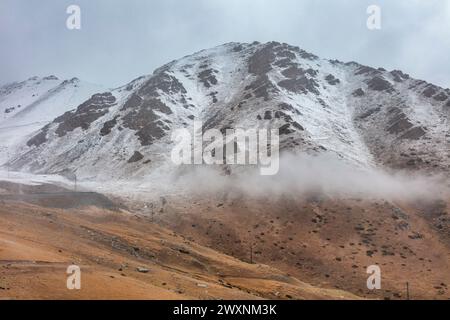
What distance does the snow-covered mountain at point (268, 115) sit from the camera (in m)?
112

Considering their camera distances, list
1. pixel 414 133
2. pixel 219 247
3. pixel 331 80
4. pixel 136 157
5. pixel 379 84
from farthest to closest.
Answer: pixel 331 80 → pixel 379 84 → pixel 136 157 → pixel 414 133 → pixel 219 247

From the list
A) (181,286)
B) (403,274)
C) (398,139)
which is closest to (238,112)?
(398,139)

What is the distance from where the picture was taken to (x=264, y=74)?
501 ft

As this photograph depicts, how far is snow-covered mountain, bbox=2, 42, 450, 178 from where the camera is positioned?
112 m

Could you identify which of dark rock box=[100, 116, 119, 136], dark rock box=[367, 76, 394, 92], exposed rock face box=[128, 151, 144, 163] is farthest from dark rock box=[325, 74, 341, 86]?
exposed rock face box=[128, 151, 144, 163]

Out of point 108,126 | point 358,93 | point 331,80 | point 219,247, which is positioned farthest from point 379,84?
point 219,247

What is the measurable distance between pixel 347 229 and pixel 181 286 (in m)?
48.8

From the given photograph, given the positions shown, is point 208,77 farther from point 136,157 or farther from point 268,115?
point 136,157

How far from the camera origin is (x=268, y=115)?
12475cm

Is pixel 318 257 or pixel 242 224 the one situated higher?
pixel 242 224

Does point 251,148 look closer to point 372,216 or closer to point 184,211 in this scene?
point 184,211

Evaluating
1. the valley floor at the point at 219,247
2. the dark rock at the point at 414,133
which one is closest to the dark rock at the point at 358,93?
the dark rock at the point at 414,133

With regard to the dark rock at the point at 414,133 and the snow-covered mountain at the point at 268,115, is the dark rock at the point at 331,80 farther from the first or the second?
the dark rock at the point at 414,133

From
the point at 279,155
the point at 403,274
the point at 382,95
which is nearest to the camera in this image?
the point at 403,274
